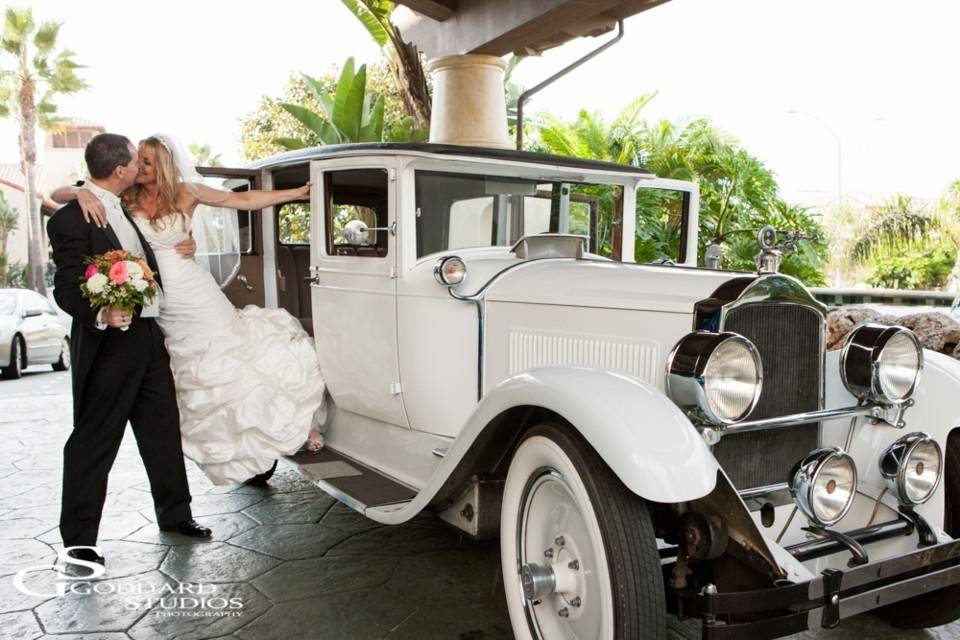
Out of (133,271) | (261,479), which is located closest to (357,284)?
(133,271)

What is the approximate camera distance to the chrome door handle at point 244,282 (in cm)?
441

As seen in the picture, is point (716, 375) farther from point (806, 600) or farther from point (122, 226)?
point (122, 226)

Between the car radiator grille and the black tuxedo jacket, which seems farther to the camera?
the black tuxedo jacket

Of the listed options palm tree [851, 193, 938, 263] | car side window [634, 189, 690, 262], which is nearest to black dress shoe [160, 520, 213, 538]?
car side window [634, 189, 690, 262]

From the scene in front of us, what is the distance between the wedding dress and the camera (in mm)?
3771

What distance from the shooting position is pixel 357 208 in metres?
3.80

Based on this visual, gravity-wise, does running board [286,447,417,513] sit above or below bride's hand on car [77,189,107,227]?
below

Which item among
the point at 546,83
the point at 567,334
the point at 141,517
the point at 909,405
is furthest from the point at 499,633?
the point at 546,83

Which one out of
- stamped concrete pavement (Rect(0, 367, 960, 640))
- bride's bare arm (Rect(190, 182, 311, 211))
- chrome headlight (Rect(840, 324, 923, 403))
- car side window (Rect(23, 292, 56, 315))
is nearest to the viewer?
chrome headlight (Rect(840, 324, 923, 403))

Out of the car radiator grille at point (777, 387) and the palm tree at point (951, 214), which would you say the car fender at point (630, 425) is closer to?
the car radiator grille at point (777, 387)

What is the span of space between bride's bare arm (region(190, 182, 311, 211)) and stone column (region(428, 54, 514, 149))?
3790mm

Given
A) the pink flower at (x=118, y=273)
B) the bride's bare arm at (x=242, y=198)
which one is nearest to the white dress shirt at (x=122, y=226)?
the pink flower at (x=118, y=273)

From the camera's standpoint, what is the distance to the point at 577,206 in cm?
395

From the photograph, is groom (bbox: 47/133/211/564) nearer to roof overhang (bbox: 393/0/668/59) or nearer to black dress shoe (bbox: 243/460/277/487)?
black dress shoe (bbox: 243/460/277/487)
